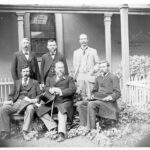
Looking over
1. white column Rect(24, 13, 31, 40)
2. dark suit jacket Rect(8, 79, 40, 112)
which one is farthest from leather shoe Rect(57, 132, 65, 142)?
white column Rect(24, 13, 31, 40)

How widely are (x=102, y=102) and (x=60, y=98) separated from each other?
0.58m

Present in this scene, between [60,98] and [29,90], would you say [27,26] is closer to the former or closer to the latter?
[29,90]

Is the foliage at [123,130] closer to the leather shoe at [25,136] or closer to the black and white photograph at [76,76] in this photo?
the black and white photograph at [76,76]

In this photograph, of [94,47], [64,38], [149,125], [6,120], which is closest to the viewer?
[6,120]

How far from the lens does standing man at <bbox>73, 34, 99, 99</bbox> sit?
13.3 feet

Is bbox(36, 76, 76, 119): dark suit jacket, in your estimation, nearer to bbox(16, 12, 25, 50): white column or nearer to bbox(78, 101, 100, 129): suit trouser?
bbox(78, 101, 100, 129): suit trouser

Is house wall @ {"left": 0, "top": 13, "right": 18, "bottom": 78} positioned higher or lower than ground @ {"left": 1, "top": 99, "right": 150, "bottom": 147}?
higher

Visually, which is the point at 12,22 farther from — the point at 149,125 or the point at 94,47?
the point at 149,125

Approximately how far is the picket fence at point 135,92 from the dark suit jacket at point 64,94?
0.67 meters

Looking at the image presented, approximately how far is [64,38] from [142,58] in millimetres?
1375

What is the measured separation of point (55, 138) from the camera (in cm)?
367

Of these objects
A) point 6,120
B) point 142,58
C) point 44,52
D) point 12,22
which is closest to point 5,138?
point 6,120

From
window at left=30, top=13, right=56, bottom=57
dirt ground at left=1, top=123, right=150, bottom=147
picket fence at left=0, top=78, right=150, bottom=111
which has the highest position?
window at left=30, top=13, right=56, bottom=57

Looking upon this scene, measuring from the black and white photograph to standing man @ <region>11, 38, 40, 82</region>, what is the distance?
14 millimetres
